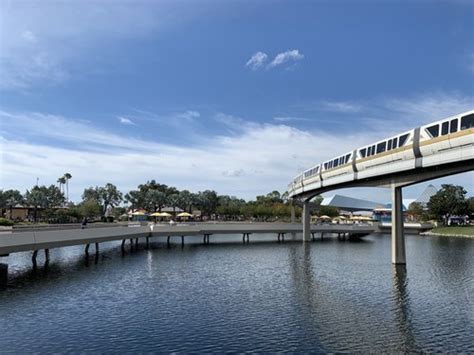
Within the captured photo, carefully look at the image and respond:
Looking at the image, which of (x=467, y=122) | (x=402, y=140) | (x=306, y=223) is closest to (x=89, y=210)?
(x=306, y=223)

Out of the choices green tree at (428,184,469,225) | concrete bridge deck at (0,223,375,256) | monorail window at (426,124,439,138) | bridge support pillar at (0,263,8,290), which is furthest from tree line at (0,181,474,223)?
monorail window at (426,124,439,138)

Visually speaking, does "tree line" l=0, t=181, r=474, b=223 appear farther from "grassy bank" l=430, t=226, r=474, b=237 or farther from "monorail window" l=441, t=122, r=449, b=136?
"monorail window" l=441, t=122, r=449, b=136

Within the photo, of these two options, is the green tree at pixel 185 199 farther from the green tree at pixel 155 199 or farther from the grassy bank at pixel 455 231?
the grassy bank at pixel 455 231

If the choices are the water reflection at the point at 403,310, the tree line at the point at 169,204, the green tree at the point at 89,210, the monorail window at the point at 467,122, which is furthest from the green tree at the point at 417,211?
the monorail window at the point at 467,122

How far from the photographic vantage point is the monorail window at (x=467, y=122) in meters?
34.2

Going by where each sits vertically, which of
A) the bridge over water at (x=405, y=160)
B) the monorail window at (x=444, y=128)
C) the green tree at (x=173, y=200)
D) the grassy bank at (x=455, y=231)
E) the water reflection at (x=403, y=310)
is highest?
the monorail window at (x=444, y=128)

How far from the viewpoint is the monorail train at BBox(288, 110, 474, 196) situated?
35281mm

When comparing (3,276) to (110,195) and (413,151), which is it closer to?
(413,151)

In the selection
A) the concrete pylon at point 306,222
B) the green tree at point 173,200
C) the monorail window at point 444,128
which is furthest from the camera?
the green tree at point 173,200

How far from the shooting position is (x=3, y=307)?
1064 inches

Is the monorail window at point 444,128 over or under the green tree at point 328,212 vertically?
over

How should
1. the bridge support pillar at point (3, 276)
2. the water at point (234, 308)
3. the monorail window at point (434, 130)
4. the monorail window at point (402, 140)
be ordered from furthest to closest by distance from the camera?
1. the monorail window at point (402, 140)
2. the monorail window at point (434, 130)
3. the bridge support pillar at point (3, 276)
4. the water at point (234, 308)

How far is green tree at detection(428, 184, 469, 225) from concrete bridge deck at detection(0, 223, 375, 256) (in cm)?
4182

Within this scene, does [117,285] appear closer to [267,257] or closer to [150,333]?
[150,333]
